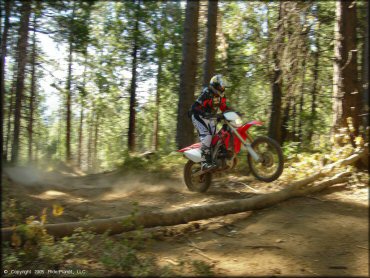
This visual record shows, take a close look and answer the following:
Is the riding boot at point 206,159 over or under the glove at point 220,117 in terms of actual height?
under

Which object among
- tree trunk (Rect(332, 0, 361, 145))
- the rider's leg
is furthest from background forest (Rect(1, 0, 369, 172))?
the rider's leg

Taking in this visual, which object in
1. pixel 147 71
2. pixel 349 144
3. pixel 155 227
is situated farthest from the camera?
pixel 147 71

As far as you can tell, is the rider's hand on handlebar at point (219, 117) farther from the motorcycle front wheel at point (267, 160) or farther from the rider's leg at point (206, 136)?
the motorcycle front wheel at point (267, 160)

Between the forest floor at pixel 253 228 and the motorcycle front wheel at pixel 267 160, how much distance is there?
→ 407mm

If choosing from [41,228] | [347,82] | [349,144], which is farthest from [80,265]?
[347,82]

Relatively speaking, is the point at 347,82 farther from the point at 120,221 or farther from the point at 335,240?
the point at 120,221

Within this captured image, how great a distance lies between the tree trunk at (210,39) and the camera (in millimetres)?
11094

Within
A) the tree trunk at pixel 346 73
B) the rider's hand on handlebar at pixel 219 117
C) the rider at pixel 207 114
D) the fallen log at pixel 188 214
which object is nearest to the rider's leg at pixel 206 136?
the rider at pixel 207 114

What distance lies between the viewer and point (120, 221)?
5121mm

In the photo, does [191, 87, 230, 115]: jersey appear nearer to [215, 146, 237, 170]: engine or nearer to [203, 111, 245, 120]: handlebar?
[203, 111, 245, 120]: handlebar

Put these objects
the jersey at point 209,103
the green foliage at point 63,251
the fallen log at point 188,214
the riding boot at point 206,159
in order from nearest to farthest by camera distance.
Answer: the green foliage at point 63,251 → the fallen log at point 188,214 → the jersey at point 209,103 → the riding boot at point 206,159

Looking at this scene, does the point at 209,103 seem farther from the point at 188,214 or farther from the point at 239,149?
the point at 188,214

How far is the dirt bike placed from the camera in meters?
6.52

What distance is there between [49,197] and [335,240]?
6.44m
